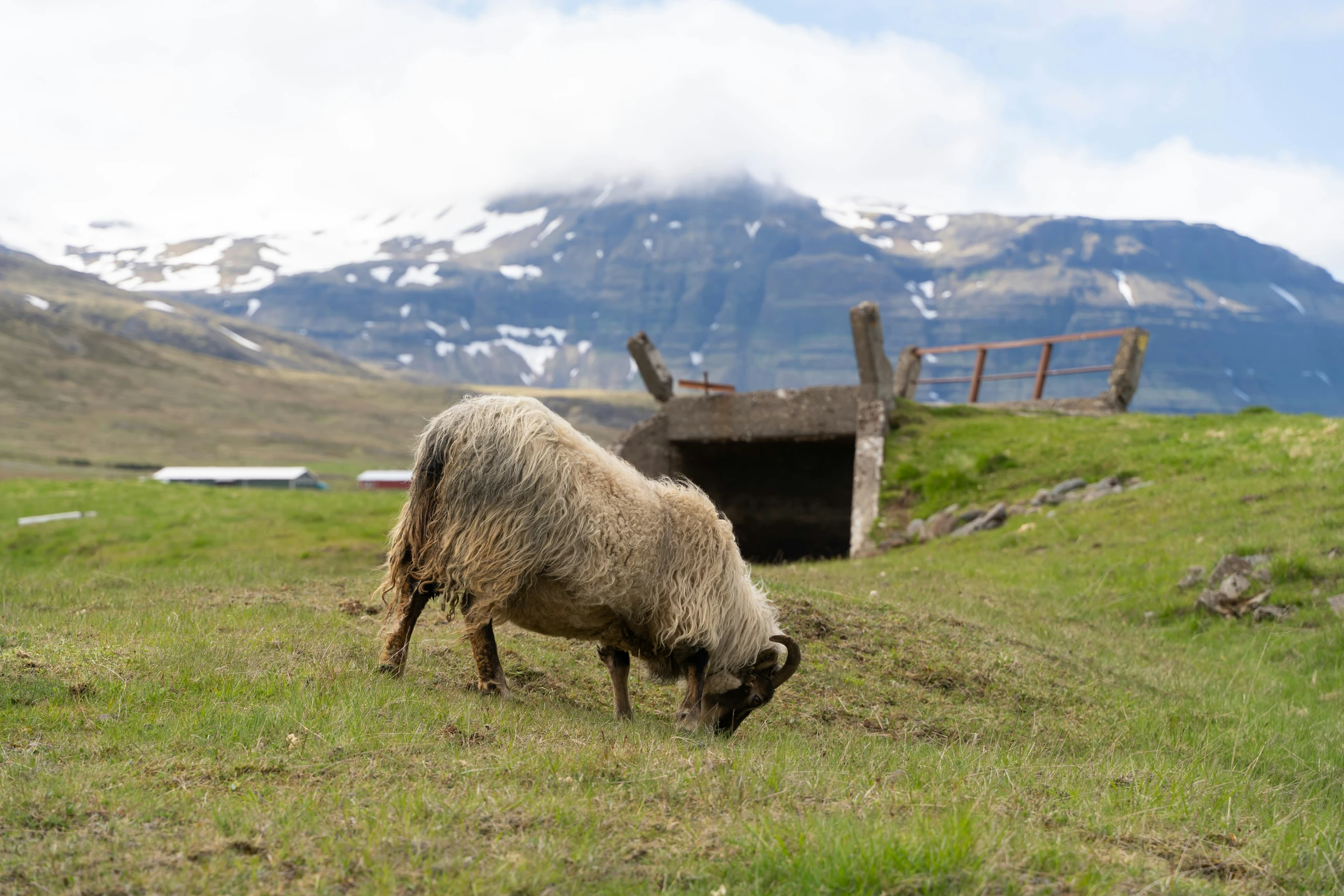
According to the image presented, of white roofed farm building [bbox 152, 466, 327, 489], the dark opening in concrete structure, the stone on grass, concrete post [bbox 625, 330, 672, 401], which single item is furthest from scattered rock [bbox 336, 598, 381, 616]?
white roofed farm building [bbox 152, 466, 327, 489]

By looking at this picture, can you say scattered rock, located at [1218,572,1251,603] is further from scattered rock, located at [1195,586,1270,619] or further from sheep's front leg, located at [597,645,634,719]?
sheep's front leg, located at [597,645,634,719]

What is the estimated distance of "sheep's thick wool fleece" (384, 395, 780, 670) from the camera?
7078 millimetres

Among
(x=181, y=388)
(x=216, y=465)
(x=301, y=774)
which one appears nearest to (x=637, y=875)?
(x=301, y=774)

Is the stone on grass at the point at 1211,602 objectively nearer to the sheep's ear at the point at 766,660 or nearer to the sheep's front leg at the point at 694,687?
the sheep's ear at the point at 766,660

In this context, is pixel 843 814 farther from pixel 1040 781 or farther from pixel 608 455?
pixel 608 455

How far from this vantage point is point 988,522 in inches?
754

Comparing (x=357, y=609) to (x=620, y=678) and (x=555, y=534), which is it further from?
(x=555, y=534)

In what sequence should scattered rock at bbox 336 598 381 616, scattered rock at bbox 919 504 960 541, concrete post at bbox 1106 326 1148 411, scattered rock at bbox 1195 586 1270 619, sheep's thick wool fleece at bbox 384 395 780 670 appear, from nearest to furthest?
sheep's thick wool fleece at bbox 384 395 780 670
scattered rock at bbox 336 598 381 616
scattered rock at bbox 1195 586 1270 619
scattered rock at bbox 919 504 960 541
concrete post at bbox 1106 326 1148 411

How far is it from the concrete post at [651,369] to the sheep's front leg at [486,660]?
16.9 m

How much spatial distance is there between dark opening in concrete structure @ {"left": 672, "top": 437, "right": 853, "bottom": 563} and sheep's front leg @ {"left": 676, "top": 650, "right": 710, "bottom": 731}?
18.5 m

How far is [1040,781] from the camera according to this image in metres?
5.76

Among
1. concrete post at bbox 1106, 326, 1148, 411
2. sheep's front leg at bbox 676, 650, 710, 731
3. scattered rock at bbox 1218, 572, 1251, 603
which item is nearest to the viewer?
sheep's front leg at bbox 676, 650, 710, 731

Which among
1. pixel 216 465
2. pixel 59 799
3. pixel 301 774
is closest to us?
pixel 59 799

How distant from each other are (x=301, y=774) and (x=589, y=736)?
177 centimetres
